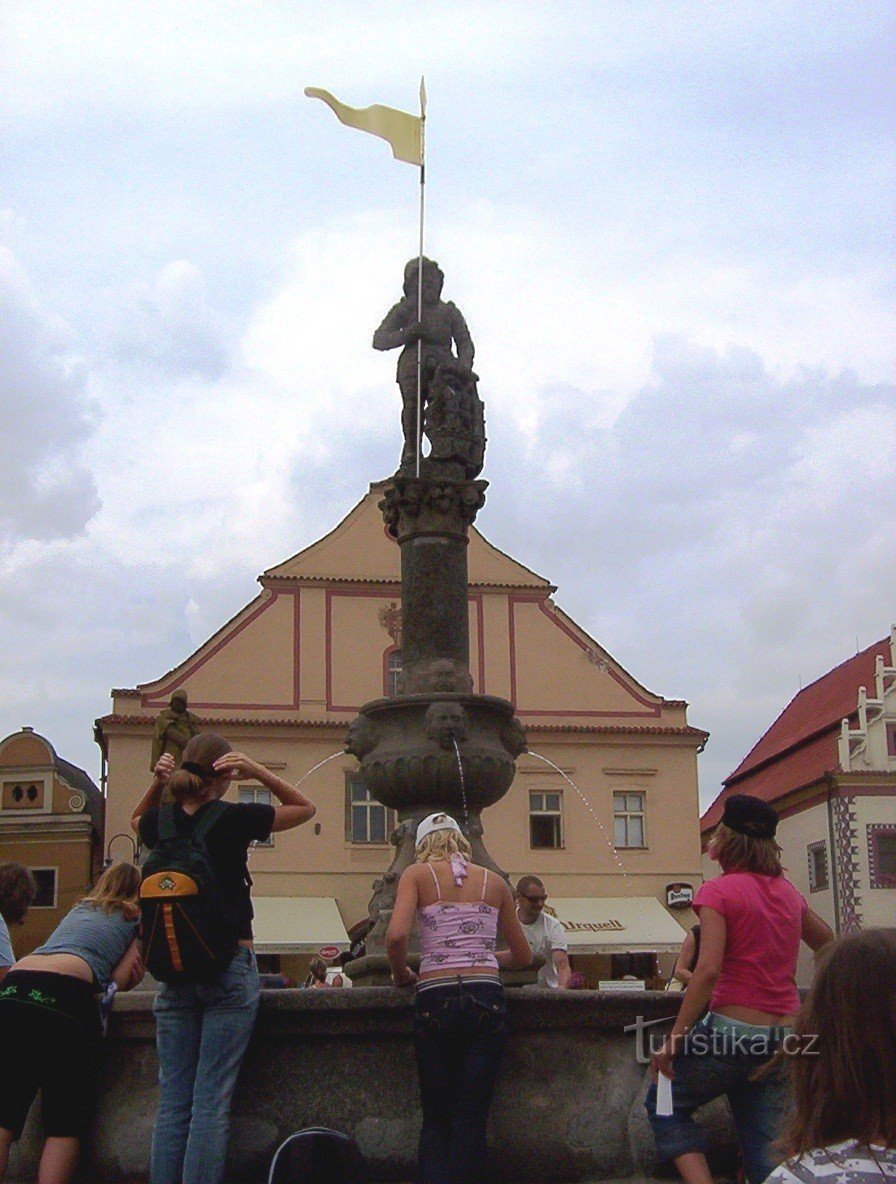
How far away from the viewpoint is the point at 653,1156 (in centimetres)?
600

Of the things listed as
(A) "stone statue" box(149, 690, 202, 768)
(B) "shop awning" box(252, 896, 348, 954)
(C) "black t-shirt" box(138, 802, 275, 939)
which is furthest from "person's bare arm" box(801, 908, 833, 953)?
(B) "shop awning" box(252, 896, 348, 954)

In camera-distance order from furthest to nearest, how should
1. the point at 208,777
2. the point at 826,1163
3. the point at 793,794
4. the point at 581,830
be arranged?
the point at 793,794
the point at 581,830
the point at 208,777
the point at 826,1163

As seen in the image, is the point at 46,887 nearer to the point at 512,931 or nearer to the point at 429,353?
the point at 429,353

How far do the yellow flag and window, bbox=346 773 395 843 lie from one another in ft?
66.9

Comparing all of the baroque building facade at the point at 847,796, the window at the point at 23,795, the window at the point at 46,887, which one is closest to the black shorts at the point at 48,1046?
the window at the point at 46,887

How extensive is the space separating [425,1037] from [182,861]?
1.02 metres

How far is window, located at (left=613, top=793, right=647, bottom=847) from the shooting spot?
3139 cm

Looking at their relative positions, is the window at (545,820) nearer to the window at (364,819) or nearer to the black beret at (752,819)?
the window at (364,819)

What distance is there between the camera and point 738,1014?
474 cm

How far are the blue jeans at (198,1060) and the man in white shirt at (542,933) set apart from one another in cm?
297

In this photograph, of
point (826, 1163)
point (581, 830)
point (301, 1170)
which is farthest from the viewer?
point (581, 830)

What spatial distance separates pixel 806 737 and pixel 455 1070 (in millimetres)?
32502

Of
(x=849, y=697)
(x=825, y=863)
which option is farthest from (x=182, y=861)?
(x=849, y=697)

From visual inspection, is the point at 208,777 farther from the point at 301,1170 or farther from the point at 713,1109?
the point at 713,1109
